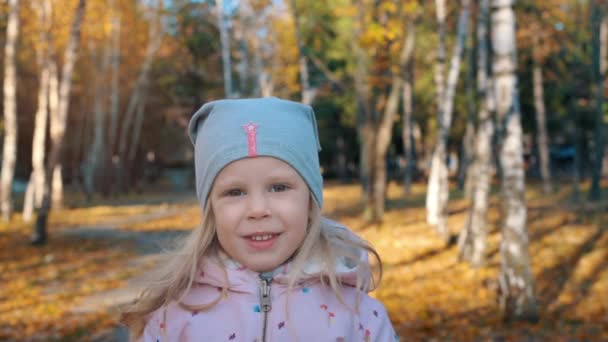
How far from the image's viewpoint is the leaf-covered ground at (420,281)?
6855 mm

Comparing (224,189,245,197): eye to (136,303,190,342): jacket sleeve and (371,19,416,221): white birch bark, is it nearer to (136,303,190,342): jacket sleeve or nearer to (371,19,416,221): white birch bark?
(136,303,190,342): jacket sleeve

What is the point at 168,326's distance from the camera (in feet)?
7.72

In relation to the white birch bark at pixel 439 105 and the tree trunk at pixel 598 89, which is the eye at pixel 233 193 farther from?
the tree trunk at pixel 598 89

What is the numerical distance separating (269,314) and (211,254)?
36cm

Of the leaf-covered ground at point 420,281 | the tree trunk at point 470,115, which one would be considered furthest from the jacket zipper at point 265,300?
the tree trunk at point 470,115

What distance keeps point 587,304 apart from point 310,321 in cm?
679

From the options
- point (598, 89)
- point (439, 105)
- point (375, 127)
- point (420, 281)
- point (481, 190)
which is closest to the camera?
point (420, 281)

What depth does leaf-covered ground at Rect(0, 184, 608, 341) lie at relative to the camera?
686cm

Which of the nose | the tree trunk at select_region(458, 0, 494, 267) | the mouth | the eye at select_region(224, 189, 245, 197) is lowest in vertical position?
the tree trunk at select_region(458, 0, 494, 267)

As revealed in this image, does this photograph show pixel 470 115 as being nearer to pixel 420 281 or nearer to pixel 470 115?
pixel 470 115

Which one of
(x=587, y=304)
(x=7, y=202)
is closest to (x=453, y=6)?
(x=587, y=304)

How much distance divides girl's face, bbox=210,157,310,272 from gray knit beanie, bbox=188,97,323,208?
0.04 m

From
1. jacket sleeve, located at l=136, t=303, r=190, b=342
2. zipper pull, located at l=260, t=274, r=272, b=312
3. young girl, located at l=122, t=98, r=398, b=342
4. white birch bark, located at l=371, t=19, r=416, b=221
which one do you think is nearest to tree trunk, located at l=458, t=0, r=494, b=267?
white birch bark, located at l=371, t=19, r=416, b=221

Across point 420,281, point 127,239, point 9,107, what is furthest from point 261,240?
point 9,107
